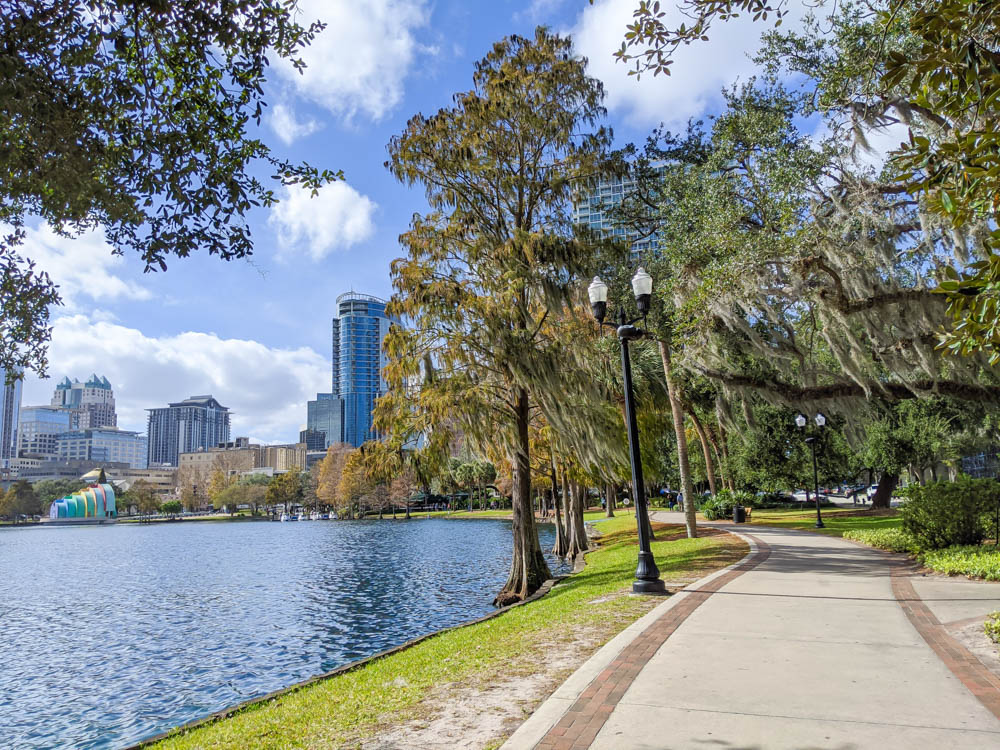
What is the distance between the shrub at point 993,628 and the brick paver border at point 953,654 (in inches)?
11.9

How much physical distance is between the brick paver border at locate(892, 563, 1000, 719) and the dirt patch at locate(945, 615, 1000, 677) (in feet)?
0.16

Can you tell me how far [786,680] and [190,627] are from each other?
551 inches

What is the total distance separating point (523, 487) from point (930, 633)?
9329 millimetres

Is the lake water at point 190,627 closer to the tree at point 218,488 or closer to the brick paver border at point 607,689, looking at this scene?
the brick paver border at point 607,689

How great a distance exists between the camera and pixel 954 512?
38.5 ft

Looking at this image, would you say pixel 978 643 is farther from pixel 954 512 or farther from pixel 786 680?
pixel 954 512

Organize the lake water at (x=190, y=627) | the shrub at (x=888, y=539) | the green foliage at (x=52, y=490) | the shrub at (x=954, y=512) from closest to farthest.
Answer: the lake water at (x=190, y=627) < the shrub at (x=954, y=512) < the shrub at (x=888, y=539) < the green foliage at (x=52, y=490)

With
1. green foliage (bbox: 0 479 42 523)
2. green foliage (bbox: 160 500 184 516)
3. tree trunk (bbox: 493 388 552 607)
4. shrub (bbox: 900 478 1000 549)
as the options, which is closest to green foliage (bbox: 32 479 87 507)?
green foliage (bbox: 0 479 42 523)

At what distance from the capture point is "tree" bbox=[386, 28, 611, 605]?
13359mm

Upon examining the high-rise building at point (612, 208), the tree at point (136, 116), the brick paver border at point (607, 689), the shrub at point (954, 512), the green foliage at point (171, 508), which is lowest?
the green foliage at point (171, 508)

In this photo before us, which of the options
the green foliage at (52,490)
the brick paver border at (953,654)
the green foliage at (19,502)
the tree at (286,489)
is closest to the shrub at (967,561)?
the brick paver border at (953,654)

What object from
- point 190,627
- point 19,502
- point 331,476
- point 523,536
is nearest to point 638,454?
point 523,536

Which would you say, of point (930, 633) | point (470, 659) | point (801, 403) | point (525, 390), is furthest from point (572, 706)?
point (801, 403)

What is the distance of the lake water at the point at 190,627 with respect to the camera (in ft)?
30.2
